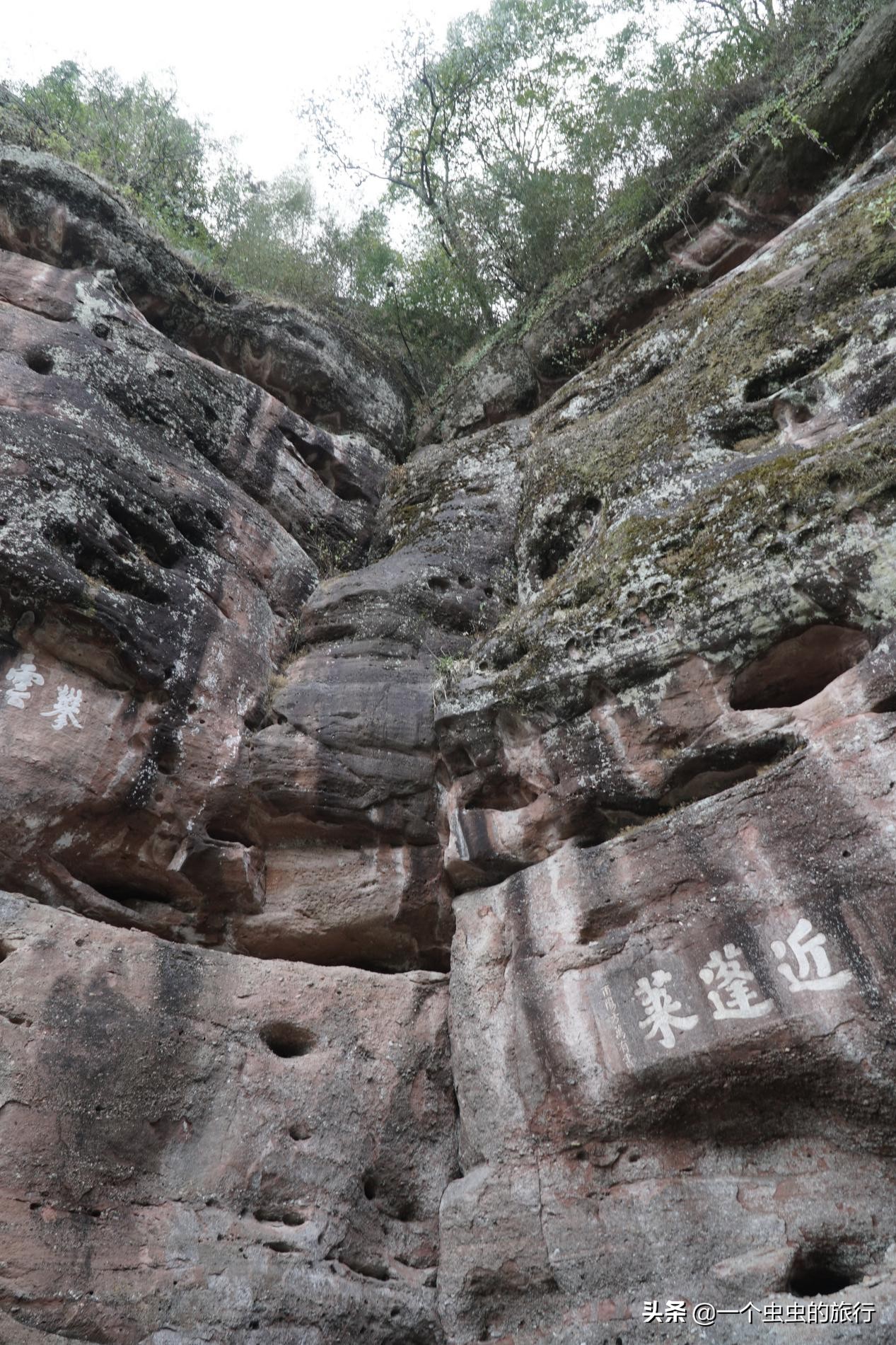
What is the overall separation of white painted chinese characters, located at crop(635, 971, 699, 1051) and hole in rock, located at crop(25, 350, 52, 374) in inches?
296

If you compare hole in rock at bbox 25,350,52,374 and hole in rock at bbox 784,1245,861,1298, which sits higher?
hole in rock at bbox 25,350,52,374

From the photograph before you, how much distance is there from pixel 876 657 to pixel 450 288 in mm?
12019

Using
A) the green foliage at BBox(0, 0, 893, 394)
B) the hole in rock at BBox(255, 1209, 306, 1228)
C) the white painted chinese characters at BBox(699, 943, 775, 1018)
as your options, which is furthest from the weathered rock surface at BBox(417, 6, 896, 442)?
the hole in rock at BBox(255, 1209, 306, 1228)

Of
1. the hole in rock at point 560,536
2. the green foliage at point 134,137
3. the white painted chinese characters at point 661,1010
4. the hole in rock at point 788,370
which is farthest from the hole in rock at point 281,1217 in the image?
the green foliage at point 134,137

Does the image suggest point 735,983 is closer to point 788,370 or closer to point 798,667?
point 798,667

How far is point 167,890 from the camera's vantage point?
21.0 feet

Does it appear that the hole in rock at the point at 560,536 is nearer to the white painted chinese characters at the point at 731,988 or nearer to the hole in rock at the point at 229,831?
the hole in rock at the point at 229,831

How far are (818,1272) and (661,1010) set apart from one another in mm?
1343

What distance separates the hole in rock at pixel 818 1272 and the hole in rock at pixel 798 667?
10.2 ft

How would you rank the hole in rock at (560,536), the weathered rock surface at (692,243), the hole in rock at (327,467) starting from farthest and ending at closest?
the hole in rock at (327,467)
the weathered rock surface at (692,243)
the hole in rock at (560,536)

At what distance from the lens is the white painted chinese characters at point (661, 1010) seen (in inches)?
184

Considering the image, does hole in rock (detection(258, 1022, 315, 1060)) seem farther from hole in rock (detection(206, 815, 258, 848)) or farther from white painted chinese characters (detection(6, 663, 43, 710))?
white painted chinese characters (detection(6, 663, 43, 710))

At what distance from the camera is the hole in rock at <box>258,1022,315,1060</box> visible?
18.5ft

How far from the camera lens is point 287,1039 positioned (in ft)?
18.7
